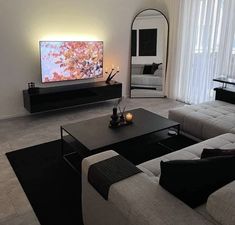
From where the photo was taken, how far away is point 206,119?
317 cm

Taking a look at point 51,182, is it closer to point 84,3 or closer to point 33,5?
point 33,5

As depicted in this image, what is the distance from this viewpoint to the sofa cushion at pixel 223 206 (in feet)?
3.74

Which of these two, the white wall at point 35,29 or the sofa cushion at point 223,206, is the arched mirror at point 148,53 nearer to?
the white wall at point 35,29

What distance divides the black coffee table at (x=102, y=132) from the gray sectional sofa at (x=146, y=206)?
69cm

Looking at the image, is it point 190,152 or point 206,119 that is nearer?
point 190,152

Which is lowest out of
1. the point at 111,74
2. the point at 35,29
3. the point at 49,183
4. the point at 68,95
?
the point at 49,183

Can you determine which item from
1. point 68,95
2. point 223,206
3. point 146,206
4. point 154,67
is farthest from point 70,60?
point 223,206

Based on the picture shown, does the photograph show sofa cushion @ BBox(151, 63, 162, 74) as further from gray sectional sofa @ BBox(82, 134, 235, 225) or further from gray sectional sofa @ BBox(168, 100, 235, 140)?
gray sectional sofa @ BBox(82, 134, 235, 225)

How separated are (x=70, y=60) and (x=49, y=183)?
2626 millimetres

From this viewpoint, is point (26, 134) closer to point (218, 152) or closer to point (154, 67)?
point (218, 152)

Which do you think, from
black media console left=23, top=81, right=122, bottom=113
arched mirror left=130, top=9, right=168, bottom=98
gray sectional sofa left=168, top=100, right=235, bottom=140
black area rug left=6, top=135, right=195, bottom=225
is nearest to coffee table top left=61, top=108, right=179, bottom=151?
black area rug left=6, top=135, right=195, bottom=225

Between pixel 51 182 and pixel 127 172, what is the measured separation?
1232mm

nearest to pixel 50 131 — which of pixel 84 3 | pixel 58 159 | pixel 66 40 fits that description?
pixel 58 159

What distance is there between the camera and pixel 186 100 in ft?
17.2
